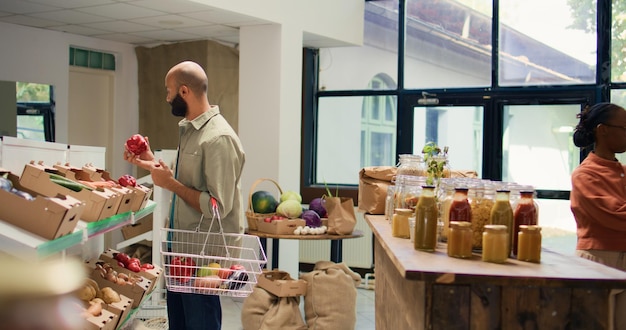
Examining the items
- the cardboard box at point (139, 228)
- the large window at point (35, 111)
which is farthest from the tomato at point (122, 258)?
the large window at point (35, 111)

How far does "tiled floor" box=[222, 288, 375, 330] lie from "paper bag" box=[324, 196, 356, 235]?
85 cm

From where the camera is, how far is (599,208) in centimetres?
360

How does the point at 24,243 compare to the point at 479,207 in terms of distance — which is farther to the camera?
the point at 479,207

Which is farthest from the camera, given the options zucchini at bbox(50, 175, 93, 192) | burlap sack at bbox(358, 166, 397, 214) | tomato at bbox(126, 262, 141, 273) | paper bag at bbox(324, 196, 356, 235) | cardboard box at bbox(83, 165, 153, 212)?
paper bag at bbox(324, 196, 356, 235)

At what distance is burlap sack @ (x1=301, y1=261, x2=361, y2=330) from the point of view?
5.34 meters

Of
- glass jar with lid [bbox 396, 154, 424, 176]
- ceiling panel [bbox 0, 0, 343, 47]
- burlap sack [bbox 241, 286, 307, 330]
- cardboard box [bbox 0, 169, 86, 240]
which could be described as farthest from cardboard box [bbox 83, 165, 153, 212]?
ceiling panel [bbox 0, 0, 343, 47]

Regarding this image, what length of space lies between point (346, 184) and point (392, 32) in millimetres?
1734

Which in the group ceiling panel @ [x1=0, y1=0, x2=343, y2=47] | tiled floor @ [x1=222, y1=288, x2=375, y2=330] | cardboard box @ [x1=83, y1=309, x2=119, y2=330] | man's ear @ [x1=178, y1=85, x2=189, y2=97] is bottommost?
tiled floor @ [x1=222, y1=288, x2=375, y2=330]

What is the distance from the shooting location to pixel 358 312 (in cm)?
650

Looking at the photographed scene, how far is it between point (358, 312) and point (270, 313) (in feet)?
4.87

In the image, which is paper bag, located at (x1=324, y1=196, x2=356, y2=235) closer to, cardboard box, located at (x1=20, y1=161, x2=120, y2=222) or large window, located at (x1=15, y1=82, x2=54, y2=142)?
cardboard box, located at (x1=20, y1=161, x2=120, y2=222)

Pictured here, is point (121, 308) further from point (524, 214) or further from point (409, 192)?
point (524, 214)

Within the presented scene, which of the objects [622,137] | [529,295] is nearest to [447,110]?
[622,137]

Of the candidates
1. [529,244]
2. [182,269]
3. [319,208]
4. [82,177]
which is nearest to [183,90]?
[82,177]
